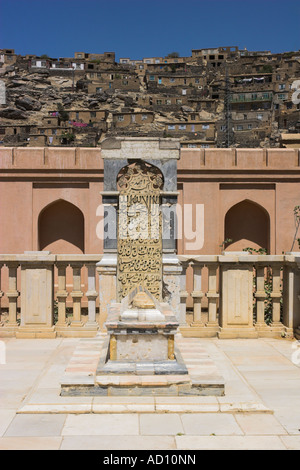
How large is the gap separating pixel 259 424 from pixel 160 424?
797mm

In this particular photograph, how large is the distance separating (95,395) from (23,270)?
274 centimetres

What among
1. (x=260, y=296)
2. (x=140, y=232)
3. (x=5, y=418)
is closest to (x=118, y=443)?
(x=5, y=418)

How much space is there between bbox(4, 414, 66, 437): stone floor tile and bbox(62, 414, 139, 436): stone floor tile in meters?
0.07

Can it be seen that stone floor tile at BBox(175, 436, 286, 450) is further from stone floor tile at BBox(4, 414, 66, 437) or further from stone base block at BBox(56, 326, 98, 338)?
stone base block at BBox(56, 326, 98, 338)

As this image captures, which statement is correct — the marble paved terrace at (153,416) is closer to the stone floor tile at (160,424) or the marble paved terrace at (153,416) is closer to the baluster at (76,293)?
the stone floor tile at (160,424)

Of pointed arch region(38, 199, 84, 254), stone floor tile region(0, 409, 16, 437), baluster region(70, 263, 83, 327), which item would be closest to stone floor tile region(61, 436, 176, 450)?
stone floor tile region(0, 409, 16, 437)

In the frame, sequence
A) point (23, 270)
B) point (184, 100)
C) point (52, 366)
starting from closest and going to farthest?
1. point (52, 366)
2. point (23, 270)
3. point (184, 100)

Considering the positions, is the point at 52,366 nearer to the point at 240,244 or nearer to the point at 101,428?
the point at 101,428

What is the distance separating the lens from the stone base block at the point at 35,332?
699 cm

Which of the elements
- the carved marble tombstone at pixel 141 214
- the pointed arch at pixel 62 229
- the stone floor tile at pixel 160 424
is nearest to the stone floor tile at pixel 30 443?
the stone floor tile at pixel 160 424

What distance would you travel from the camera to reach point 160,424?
13.6 feet

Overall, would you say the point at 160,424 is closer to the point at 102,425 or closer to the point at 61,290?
the point at 102,425

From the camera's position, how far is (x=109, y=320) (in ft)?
16.8
